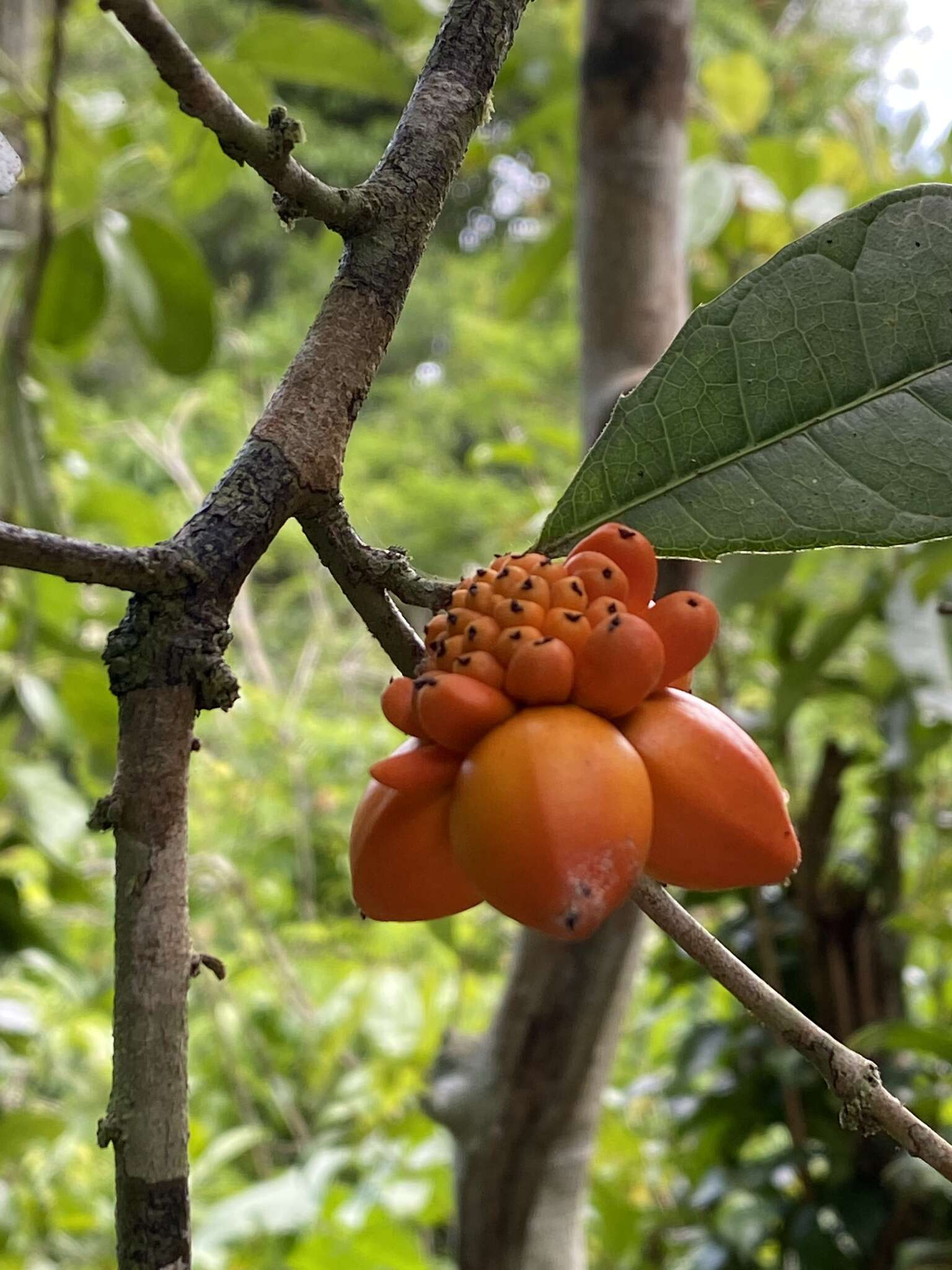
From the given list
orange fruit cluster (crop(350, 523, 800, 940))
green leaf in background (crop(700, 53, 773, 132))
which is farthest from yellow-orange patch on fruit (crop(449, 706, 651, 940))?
green leaf in background (crop(700, 53, 773, 132))

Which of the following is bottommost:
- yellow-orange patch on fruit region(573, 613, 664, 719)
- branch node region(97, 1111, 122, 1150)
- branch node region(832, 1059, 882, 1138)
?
branch node region(832, 1059, 882, 1138)

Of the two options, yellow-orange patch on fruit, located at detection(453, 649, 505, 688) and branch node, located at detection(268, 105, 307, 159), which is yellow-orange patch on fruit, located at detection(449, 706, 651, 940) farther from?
branch node, located at detection(268, 105, 307, 159)

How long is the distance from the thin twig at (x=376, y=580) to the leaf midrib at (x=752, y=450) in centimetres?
7

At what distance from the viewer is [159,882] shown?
26cm

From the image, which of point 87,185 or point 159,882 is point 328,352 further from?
point 87,185

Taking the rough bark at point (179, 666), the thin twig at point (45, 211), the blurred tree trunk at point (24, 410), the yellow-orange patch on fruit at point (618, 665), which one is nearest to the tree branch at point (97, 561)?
the rough bark at point (179, 666)

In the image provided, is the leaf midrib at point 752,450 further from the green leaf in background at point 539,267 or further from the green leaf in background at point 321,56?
the green leaf in background at point 539,267

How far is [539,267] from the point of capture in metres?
1.31

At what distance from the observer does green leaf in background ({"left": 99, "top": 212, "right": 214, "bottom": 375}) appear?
3.66ft

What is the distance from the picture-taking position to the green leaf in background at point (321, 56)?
105 centimetres

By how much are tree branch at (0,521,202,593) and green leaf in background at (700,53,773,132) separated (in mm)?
1130

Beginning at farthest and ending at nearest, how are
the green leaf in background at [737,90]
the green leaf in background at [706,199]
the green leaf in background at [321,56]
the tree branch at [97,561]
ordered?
the green leaf in background at [737,90]
the green leaf in background at [321,56]
the green leaf in background at [706,199]
the tree branch at [97,561]

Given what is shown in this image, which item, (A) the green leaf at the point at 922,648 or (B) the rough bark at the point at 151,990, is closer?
(B) the rough bark at the point at 151,990

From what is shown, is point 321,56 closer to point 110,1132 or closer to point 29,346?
point 29,346
